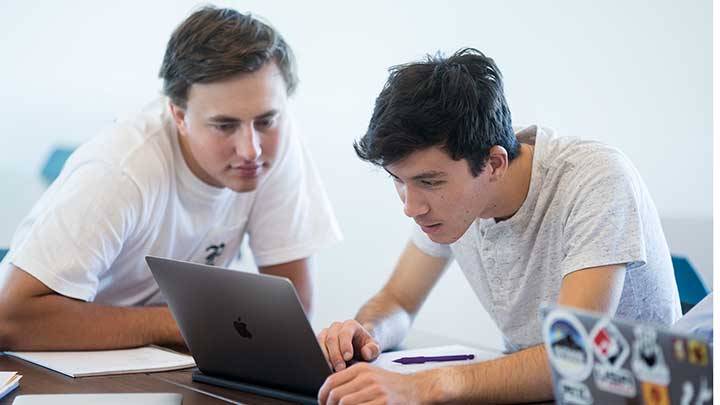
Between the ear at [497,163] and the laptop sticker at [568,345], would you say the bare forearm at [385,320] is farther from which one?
the laptop sticker at [568,345]

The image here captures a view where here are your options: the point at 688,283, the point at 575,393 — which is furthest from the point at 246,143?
the point at 575,393

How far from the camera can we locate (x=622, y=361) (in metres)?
1.02

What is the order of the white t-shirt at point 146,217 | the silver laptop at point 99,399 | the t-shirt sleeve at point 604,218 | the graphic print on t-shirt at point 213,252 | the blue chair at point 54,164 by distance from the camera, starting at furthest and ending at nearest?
the blue chair at point 54,164 → the graphic print on t-shirt at point 213,252 → the white t-shirt at point 146,217 → the t-shirt sleeve at point 604,218 → the silver laptop at point 99,399

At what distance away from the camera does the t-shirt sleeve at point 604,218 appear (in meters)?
1.63

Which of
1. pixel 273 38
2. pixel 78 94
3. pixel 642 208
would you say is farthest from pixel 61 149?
pixel 642 208

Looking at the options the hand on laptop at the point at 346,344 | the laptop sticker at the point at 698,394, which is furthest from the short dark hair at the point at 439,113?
the laptop sticker at the point at 698,394

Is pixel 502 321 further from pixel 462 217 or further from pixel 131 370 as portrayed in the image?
pixel 131 370

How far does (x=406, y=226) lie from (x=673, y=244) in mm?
1077

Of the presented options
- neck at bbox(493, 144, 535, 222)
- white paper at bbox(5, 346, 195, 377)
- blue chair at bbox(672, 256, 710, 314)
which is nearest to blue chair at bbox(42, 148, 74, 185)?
white paper at bbox(5, 346, 195, 377)

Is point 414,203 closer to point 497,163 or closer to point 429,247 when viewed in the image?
point 497,163

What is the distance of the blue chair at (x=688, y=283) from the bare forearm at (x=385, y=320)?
0.61 metres

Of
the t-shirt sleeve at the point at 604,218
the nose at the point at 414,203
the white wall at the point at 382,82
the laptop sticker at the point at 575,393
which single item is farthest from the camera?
the white wall at the point at 382,82

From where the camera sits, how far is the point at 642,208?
175cm

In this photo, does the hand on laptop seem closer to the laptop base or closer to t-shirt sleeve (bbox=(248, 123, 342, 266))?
the laptop base
